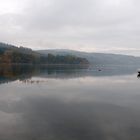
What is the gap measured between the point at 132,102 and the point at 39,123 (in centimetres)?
1672

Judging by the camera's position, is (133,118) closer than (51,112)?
Yes

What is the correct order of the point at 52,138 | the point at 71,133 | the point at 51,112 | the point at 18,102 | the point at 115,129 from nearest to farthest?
the point at 52,138, the point at 71,133, the point at 115,129, the point at 51,112, the point at 18,102

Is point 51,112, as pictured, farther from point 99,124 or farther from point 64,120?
point 99,124

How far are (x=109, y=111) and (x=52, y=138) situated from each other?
11284mm

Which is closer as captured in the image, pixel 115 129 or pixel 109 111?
pixel 115 129

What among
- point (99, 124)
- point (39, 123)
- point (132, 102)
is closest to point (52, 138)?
point (39, 123)

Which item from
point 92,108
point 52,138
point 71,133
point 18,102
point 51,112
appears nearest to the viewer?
point 52,138

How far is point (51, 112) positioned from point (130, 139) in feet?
34.6

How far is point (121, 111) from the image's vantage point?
2698 cm

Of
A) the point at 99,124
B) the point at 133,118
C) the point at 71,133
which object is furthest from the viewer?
the point at 133,118

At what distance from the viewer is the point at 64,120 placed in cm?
2219

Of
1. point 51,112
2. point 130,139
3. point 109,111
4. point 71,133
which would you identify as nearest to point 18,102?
point 51,112

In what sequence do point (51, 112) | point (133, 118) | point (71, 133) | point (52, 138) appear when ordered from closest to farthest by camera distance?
point (52, 138), point (71, 133), point (133, 118), point (51, 112)

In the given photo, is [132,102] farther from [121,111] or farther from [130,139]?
[130,139]
